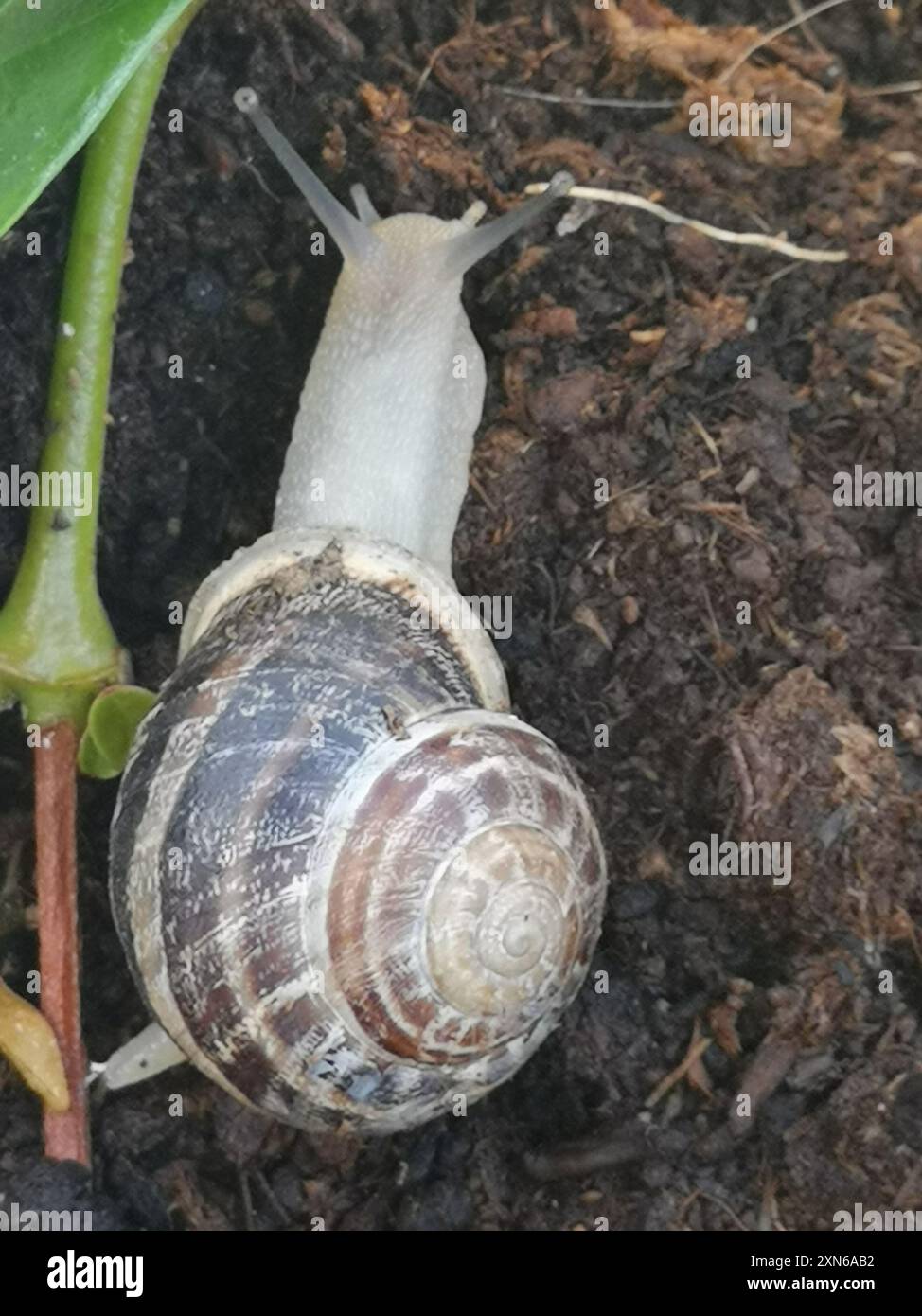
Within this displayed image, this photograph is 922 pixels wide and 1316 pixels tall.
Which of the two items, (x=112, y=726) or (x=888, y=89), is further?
(x=888, y=89)

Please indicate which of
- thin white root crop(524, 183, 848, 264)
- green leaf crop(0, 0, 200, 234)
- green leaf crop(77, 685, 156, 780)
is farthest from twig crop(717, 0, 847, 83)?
green leaf crop(77, 685, 156, 780)

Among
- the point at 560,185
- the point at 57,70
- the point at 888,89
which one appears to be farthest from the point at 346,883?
the point at 888,89

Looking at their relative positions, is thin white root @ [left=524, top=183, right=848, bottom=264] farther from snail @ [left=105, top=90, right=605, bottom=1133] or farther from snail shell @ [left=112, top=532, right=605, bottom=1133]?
snail shell @ [left=112, top=532, right=605, bottom=1133]

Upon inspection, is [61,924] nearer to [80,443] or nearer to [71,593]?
[71,593]

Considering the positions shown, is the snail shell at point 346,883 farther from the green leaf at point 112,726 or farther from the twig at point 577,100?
the twig at point 577,100

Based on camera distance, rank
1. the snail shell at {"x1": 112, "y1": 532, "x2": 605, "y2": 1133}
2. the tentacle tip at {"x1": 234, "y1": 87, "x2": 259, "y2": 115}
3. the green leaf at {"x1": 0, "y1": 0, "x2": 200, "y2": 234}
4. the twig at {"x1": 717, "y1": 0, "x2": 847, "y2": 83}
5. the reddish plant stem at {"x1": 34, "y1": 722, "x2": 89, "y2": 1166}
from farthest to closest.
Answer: the twig at {"x1": 717, "y1": 0, "x2": 847, "y2": 83} < the tentacle tip at {"x1": 234, "y1": 87, "x2": 259, "y2": 115} < the reddish plant stem at {"x1": 34, "y1": 722, "x2": 89, "y2": 1166} < the snail shell at {"x1": 112, "y1": 532, "x2": 605, "y2": 1133} < the green leaf at {"x1": 0, "y1": 0, "x2": 200, "y2": 234}
